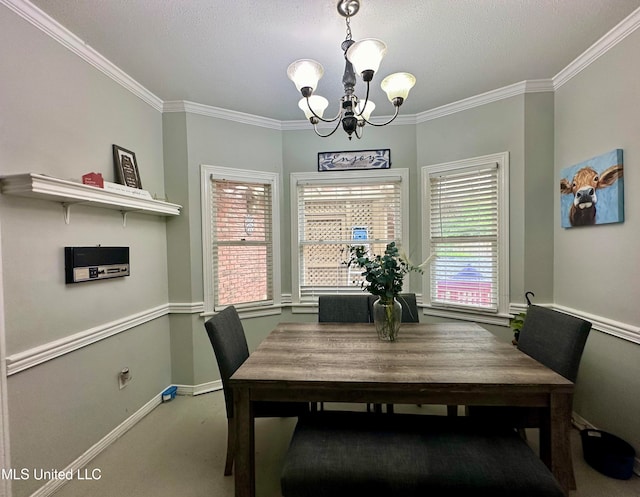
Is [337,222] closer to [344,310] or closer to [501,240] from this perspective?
[344,310]

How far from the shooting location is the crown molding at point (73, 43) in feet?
5.25

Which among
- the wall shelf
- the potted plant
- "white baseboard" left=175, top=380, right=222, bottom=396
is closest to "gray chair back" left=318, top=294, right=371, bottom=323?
the potted plant

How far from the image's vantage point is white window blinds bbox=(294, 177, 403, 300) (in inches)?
124

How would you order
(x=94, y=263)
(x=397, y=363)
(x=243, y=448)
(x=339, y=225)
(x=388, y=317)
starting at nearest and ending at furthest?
1. (x=243, y=448)
2. (x=397, y=363)
3. (x=388, y=317)
4. (x=94, y=263)
5. (x=339, y=225)

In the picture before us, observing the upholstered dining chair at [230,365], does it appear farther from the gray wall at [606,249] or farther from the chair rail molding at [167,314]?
the gray wall at [606,249]

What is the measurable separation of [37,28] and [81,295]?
1.53 metres

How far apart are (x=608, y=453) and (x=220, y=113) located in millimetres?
3763

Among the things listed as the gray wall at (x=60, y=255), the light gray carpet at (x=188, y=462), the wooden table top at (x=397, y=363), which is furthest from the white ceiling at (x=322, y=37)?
the light gray carpet at (x=188, y=462)

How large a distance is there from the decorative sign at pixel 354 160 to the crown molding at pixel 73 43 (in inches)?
64.5

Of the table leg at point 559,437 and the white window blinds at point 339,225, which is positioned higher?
the white window blinds at point 339,225

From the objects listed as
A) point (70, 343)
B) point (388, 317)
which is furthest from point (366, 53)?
point (70, 343)

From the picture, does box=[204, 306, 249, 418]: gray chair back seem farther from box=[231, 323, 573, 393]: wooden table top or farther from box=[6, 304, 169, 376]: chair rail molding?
box=[6, 304, 169, 376]: chair rail molding

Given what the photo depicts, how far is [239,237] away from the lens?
3.05 m

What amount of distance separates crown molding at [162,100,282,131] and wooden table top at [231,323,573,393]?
210 centimetres
